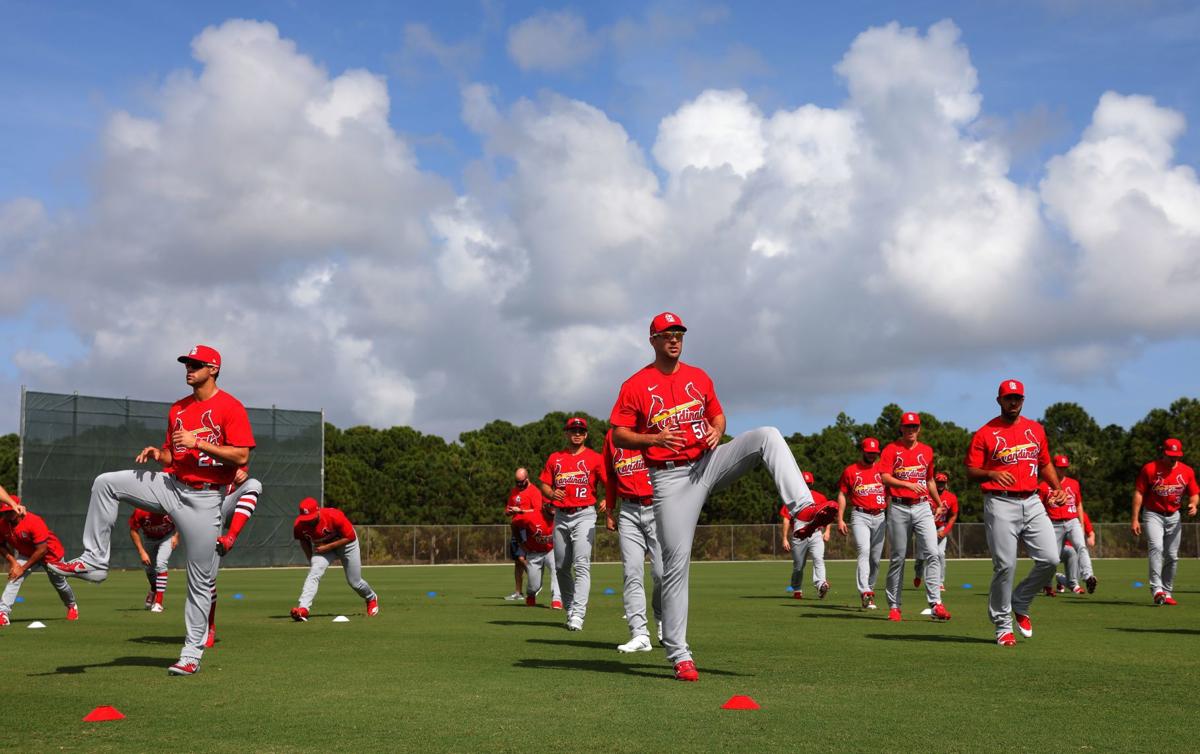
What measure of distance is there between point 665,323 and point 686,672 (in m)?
2.50

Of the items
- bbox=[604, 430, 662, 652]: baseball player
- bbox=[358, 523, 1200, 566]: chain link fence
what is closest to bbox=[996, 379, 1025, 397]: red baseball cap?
bbox=[604, 430, 662, 652]: baseball player

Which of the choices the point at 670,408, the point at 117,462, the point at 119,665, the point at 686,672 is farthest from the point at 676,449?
the point at 117,462

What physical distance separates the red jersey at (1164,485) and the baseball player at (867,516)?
4.10 metres

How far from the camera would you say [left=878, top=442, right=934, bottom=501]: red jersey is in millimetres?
15047

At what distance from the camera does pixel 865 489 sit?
668 inches

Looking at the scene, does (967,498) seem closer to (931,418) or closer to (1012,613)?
(931,418)

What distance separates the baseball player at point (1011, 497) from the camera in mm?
11344

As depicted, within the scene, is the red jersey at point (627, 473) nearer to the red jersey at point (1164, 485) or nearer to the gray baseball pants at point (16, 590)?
the gray baseball pants at point (16, 590)

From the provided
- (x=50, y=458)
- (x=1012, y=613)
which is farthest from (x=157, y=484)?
(x=50, y=458)

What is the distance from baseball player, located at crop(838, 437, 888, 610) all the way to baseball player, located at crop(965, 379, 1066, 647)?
16.6 ft

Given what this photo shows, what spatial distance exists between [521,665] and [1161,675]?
4.86 metres

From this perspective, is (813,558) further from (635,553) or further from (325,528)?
(635,553)

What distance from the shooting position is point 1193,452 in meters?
71.9

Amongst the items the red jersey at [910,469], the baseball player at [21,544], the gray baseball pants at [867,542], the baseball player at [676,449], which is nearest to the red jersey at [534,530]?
the gray baseball pants at [867,542]
